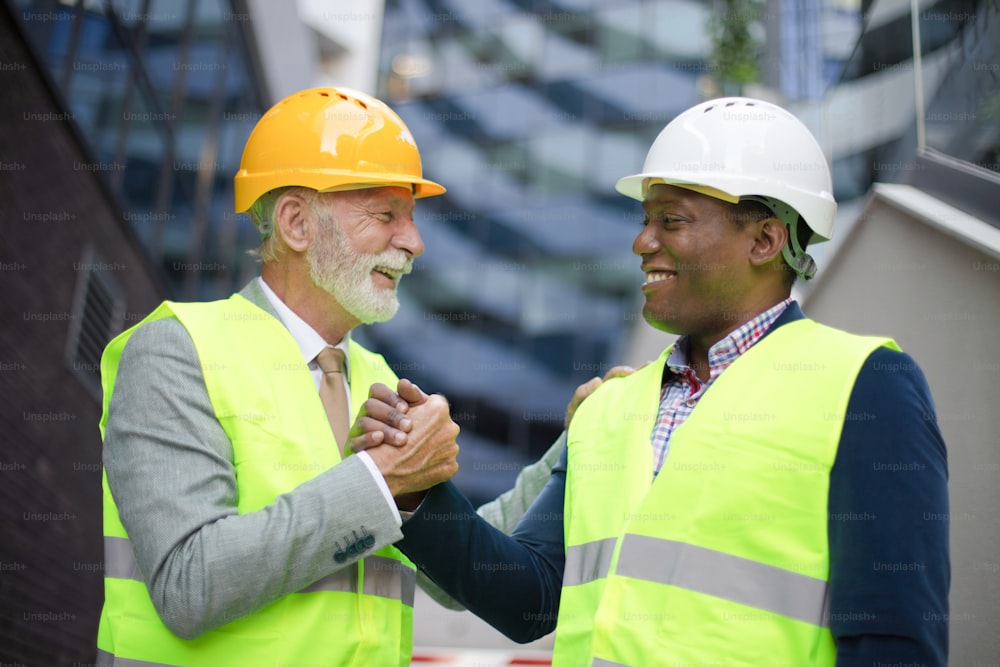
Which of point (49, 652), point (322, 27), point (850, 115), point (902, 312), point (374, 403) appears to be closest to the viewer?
point (374, 403)

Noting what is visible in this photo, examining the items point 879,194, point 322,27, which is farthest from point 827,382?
point 322,27

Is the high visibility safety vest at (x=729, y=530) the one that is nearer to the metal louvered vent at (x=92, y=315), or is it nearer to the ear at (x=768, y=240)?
the ear at (x=768, y=240)

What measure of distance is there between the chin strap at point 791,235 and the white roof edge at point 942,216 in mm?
699

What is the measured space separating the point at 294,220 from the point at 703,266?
138 cm

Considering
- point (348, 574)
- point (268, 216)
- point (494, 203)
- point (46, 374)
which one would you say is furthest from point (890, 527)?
point (494, 203)

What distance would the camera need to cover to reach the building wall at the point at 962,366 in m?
3.33

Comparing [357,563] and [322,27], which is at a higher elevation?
[322,27]

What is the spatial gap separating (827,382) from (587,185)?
58.0ft

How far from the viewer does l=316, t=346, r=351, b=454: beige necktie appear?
3061 millimetres

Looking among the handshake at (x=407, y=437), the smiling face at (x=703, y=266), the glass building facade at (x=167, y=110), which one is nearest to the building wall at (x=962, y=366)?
the smiling face at (x=703, y=266)

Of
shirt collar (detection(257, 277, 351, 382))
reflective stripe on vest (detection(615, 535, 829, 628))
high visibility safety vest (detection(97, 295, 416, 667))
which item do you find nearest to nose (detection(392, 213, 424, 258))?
shirt collar (detection(257, 277, 351, 382))

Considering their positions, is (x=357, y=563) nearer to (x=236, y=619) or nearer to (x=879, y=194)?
(x=236, y=619)

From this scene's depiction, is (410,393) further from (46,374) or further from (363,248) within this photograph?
(46,374)

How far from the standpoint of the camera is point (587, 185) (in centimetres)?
1997
